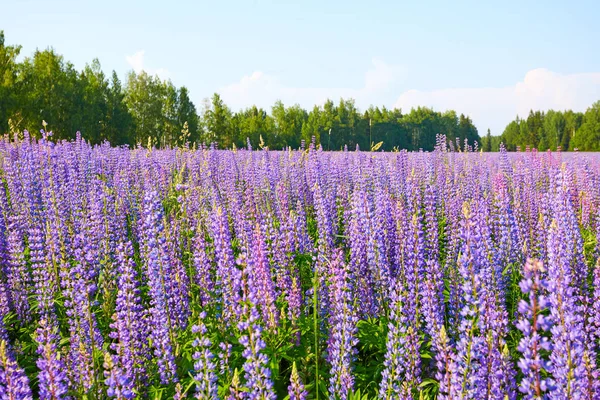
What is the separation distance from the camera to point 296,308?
14.7 ft

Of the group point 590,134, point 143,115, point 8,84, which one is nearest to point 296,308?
point 8,84

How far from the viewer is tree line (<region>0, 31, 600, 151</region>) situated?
40031mm

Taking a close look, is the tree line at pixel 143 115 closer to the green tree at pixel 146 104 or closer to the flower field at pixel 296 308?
the green tree at pixel 146 104

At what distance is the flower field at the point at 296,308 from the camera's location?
2723mm

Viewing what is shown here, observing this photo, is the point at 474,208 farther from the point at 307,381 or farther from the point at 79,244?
the point at 79,244

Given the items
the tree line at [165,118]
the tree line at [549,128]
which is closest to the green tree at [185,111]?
the tree line at [165,118]

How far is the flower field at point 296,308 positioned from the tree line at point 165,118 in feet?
18.7

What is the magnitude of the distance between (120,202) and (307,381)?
172 inches

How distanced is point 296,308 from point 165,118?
2459 inches

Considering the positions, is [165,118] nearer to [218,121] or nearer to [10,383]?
[218,121]

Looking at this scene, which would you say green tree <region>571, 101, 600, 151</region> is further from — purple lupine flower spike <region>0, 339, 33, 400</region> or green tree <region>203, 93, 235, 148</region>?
purple lupine flower spike <region>0, 339, 33, 400</region>

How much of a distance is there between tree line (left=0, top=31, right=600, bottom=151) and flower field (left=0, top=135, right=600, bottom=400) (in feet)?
18.7

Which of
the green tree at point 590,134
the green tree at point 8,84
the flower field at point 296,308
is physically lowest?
the flower field at point 296,308

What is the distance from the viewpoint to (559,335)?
2.70m
